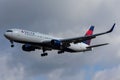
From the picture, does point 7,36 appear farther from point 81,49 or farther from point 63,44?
point 81,49

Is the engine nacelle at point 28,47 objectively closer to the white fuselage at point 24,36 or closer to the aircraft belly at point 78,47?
the white fuselage at point 24,36

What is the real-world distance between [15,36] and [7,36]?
7.05 ft

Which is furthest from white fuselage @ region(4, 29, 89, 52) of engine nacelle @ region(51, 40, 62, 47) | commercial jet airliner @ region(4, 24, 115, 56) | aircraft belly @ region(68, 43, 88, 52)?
aircraft belly @ region(68, 43, 88, 52)

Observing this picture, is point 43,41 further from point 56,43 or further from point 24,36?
point 24,36

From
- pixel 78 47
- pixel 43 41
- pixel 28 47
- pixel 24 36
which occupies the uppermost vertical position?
pixel 78 47

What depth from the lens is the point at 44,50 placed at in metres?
114

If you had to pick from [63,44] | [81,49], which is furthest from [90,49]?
[63,44]

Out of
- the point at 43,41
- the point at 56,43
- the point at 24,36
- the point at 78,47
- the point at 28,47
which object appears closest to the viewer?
the point at 24,36

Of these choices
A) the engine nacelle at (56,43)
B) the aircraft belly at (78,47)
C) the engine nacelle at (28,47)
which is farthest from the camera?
the aircraft belly at (78,47)

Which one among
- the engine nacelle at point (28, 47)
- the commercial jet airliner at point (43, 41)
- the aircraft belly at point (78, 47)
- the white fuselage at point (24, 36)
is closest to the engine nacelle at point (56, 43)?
the commercial jet airliner at point (43, 41)

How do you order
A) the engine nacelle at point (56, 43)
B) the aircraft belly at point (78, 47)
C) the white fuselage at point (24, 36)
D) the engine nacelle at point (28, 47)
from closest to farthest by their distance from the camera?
the white fuselage at point (24, 36) → the engine nacelle at point (56, 43) → the engine nacelle at point (28, 47) → the aircraft belly at point (78, 47)

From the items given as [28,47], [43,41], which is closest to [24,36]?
[43,41]

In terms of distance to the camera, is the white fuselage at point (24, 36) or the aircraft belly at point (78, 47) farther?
the aircraft belly at point (78, 47)

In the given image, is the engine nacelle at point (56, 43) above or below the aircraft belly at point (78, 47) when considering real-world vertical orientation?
below
